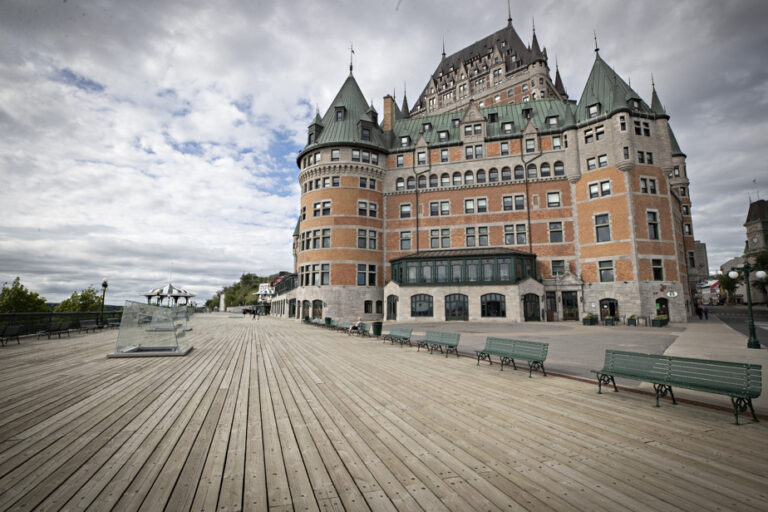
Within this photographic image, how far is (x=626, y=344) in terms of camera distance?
16.2m

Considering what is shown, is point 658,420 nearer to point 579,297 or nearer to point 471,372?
point 471,372

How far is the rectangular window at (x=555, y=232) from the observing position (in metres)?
36.3

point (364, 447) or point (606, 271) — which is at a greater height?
point (606, 271)

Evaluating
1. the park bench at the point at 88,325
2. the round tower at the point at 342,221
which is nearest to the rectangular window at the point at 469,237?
the round tower at the point at 342,221

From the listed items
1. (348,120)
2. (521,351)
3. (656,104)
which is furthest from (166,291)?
(656,104)

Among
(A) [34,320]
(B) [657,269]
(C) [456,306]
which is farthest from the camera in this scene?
(C) [456,306]

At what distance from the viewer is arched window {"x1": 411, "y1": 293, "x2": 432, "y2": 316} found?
3547 cm

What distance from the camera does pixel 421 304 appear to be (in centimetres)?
3575

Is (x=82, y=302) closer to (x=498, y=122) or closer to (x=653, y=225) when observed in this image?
(x=498, y=122)

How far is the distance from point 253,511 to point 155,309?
13.7 metres

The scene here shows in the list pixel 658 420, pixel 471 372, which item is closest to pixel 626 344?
pixel 471 372

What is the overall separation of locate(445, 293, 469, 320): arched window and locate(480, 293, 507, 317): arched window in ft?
4.97

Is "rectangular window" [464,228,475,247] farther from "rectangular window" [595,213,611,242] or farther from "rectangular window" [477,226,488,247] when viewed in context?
"rectangular window" [595,213,611,242]

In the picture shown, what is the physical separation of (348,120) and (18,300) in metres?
37.1
